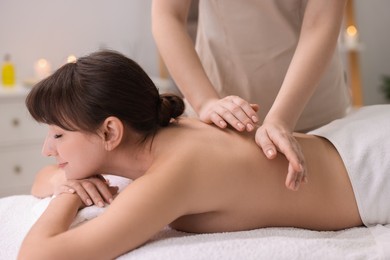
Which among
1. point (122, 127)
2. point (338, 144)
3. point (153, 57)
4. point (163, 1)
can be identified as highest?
point (163, 1)

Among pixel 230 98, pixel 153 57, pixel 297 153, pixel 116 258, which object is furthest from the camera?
pixel 153 57

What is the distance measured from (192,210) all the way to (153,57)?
130 inches

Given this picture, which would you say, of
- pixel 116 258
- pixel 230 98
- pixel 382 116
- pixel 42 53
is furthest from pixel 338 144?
pixel 42 53

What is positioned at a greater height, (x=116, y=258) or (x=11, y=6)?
(x=11, y=6)

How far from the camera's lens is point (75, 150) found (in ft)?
4.18

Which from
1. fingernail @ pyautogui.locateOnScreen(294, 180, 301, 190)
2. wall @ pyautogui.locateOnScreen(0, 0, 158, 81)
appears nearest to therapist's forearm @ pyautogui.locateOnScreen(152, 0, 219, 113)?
fingernail @ pyautogui.locateOnScreen(294, 180, 301, 190)

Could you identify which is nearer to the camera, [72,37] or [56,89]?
[56,89]

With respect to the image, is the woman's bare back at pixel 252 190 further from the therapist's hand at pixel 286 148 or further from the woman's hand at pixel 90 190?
the woman's hand at pixel 90 190

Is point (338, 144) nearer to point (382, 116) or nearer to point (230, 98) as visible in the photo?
point (382, 116)

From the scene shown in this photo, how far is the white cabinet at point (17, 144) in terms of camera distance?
3527mm

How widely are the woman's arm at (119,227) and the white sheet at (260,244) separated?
0.04 metres

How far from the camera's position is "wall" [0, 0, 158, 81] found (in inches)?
158

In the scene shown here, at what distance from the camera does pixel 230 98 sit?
138 cm

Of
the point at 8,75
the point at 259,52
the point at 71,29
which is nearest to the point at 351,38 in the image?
the point at 71,29
